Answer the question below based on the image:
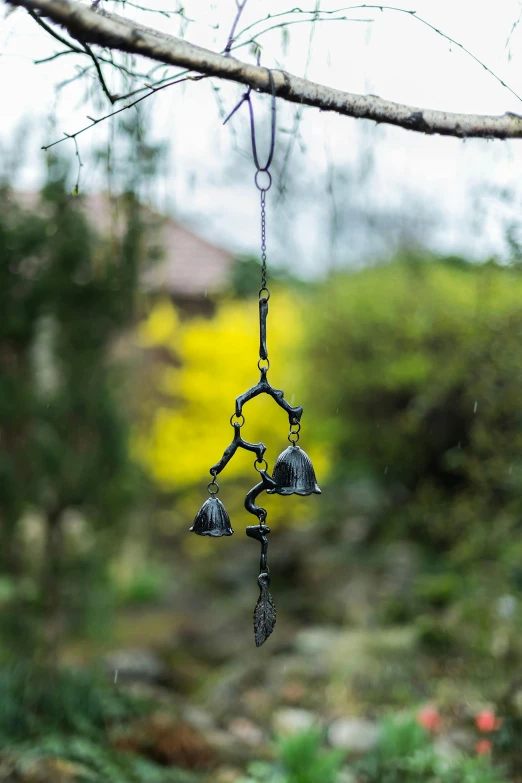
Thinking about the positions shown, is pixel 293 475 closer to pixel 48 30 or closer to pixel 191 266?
pixel 48 30

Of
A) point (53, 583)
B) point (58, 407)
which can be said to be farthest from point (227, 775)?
point (58, 407)

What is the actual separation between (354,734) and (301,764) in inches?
58.8

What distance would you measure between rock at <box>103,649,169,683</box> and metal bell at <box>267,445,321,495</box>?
5.09 m

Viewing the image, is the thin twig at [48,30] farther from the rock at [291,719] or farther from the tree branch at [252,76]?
the rock at [291,719]

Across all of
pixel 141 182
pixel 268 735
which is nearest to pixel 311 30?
pixel 141 182

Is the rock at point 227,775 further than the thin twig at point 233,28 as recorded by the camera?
Yes

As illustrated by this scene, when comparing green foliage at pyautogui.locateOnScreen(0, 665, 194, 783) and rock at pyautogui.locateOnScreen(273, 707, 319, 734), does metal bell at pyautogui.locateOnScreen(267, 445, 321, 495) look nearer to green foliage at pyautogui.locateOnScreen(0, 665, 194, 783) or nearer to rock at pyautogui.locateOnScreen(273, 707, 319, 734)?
green foliage at pyautogui.locateOnScreen(0, 665, 194, 783)

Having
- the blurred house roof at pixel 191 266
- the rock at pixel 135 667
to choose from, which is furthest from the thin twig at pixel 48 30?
the blurred house roof at pixel 191 266

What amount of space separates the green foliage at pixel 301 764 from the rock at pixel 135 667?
2.89 meters

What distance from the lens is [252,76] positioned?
6.24 feet

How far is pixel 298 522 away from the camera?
9898mm

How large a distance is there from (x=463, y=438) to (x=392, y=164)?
105 inches

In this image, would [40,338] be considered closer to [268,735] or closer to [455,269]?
[268,735]

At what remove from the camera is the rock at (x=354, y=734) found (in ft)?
17.1
